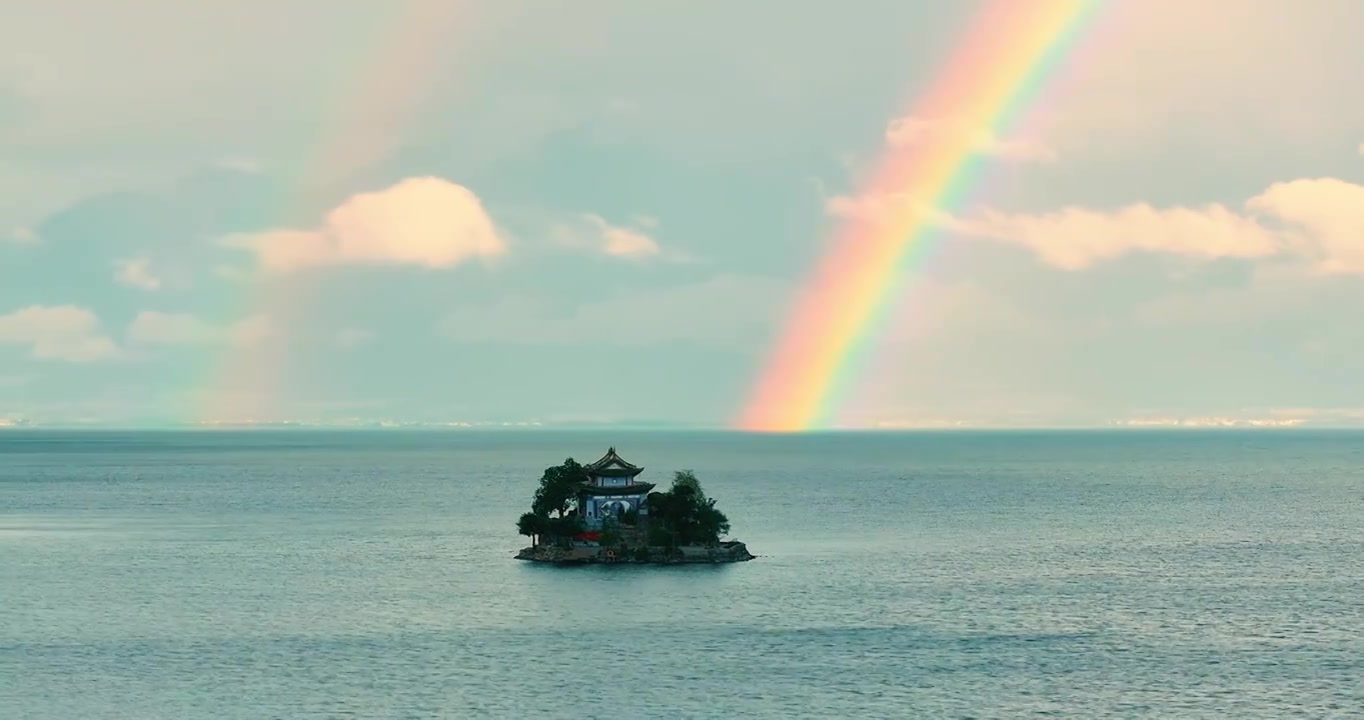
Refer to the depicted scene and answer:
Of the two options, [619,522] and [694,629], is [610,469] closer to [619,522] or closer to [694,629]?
[619,522]

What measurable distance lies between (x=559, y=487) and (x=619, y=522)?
6.39 meters

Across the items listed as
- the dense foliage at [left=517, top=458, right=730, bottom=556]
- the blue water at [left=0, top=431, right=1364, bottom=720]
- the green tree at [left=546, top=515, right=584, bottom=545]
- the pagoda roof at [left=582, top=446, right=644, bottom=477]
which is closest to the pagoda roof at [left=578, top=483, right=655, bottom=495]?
the dense foliage at [left=517, top=458, right=730, bottom=556]

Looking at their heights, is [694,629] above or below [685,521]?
below

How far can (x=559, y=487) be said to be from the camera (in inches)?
5128

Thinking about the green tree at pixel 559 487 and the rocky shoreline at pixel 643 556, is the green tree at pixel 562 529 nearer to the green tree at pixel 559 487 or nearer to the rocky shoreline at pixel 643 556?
the green tree at pixel 559 487

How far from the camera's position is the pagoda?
132 meters

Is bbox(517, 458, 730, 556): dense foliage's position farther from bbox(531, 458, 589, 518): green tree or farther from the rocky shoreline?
the rocky shoreline

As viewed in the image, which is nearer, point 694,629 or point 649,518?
point 694,629

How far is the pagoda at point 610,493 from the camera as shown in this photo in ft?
433

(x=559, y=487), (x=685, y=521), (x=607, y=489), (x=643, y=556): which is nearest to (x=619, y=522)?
(x=607, y=489)

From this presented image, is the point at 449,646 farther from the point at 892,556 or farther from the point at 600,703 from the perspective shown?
the point at 892,556

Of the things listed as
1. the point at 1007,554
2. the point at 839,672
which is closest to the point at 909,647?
the point at 839,672

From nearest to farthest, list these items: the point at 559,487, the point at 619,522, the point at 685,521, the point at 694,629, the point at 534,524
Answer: the point at 694,629, the point at 685,521, the point at 559,487, the point at 534,524, the point at 619,522

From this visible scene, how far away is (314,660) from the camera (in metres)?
83.7
